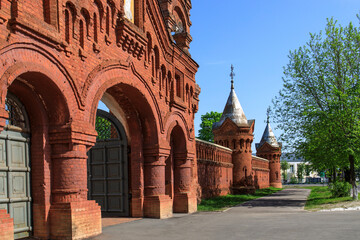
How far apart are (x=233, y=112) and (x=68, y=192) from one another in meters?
26.9

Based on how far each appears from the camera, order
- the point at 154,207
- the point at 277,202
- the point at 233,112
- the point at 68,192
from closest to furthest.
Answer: the point at 68,192 → the point at 154,207 → the point at 277,202 → the point at 233,112

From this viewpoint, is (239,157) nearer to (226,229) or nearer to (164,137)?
(164,137)

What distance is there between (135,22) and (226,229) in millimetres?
6885

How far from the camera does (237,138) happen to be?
33.8m

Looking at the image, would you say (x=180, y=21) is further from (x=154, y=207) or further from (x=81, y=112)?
(x=81, y=112)

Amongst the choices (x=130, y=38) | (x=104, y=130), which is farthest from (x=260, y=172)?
(x=130, y=38)

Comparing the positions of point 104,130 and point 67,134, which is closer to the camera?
point 67,134

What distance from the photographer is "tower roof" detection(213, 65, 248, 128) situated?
3441cm

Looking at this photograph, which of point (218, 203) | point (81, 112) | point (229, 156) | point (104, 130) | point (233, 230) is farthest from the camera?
point (229, 156)

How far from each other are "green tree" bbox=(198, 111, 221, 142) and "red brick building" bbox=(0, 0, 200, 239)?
1551 inches

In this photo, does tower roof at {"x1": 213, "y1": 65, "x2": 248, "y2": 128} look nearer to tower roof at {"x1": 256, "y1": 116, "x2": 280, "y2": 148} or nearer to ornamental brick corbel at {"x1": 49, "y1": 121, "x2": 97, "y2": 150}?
tower roof at {"x1": 256, "y1": 116, "x2": 280, "y2": 148}

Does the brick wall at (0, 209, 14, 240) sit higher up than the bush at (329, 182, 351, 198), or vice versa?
the brick wall at (0, 209, 14, 240)

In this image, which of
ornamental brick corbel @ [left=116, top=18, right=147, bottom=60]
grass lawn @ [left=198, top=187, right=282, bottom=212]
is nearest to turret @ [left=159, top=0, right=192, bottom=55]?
ornamental brick corbel @ [left=116, top=18, right=147, bottom=60]

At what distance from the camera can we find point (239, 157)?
3356 cm
